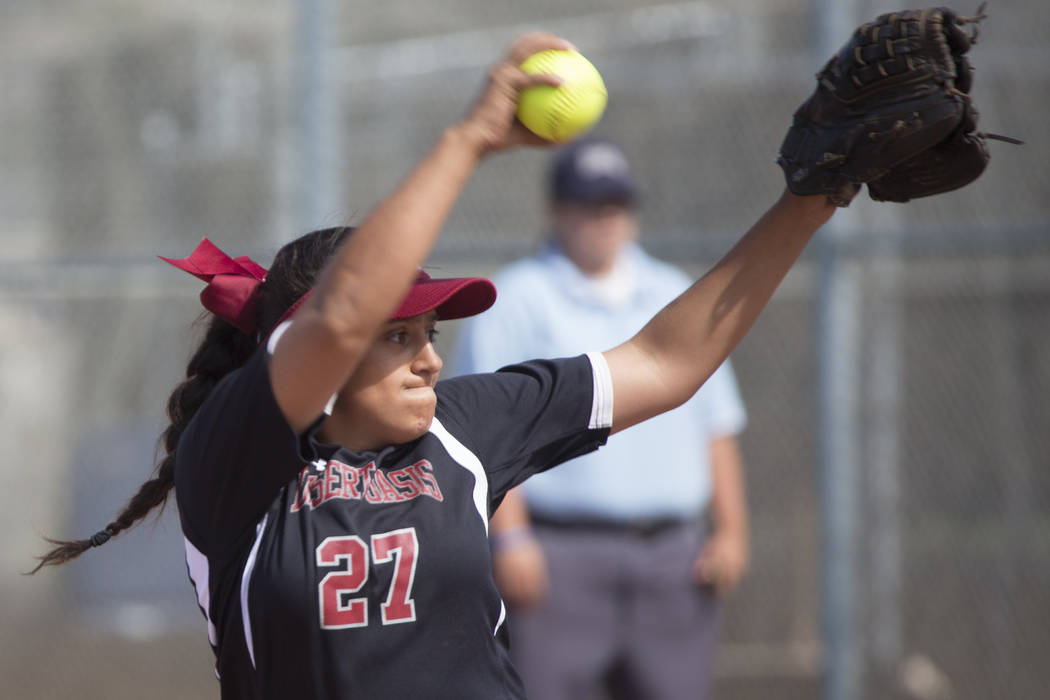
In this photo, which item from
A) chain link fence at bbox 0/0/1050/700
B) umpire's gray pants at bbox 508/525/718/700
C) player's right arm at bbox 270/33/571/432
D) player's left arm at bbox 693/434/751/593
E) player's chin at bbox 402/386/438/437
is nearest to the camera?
player's right arm at bbox 270/33/571/432

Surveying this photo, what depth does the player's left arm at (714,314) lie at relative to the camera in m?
1.93

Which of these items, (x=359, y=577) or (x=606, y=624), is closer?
Answer: (x=359, y=577)

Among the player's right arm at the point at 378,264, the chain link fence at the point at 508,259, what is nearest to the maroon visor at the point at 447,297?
the player's right arm at the point at 378,264

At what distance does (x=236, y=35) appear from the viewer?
457cm

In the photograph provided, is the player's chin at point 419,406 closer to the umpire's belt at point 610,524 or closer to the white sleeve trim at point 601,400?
the white sleeve trim at point 601,400

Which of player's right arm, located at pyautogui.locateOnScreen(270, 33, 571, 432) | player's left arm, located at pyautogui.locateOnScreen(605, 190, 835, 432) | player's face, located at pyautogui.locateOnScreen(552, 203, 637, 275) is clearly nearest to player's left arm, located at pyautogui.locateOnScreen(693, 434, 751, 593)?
player's face, located at pyautogui.locateOnScreen(552, 203, 637, 275)

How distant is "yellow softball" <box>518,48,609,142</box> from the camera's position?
1526mm

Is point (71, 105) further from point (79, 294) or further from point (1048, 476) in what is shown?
point (1048, 476)

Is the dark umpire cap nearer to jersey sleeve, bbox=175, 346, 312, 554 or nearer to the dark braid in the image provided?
the dark braid

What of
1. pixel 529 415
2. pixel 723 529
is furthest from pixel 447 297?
pixel 723 529

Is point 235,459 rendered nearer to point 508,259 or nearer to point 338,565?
point 338,565

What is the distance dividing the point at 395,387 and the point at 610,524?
189 cm

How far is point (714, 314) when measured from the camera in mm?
1934

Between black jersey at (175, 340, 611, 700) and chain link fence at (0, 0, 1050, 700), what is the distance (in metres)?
2.35
